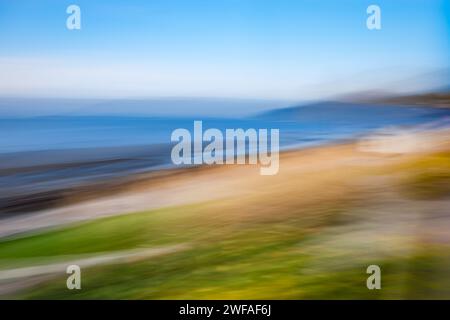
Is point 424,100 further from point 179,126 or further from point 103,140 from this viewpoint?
point 103,140

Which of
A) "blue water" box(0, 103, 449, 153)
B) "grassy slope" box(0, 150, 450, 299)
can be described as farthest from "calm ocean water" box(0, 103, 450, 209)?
"grassy slope" box(0, 150, 450, 299)

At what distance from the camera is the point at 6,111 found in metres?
2.03

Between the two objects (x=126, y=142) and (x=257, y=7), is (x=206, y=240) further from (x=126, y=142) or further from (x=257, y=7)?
(x=257, y=7)

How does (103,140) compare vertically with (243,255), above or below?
above

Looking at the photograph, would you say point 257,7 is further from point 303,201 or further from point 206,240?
point 206,240

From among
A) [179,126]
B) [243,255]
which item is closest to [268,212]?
[243,255]

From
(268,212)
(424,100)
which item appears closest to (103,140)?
(268,212)

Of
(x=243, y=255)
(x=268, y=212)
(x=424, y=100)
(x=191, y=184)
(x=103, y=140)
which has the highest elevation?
(x=424, y=100)

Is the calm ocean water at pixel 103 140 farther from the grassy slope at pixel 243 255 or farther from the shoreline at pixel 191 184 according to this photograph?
the grassy slope at pixel 243 255

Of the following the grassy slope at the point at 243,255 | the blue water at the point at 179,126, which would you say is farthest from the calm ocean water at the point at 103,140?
the grassy slope at the point at 243,255

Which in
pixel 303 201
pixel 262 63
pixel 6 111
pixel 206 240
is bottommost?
pixel 206 240

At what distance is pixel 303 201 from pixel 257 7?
78 cm
